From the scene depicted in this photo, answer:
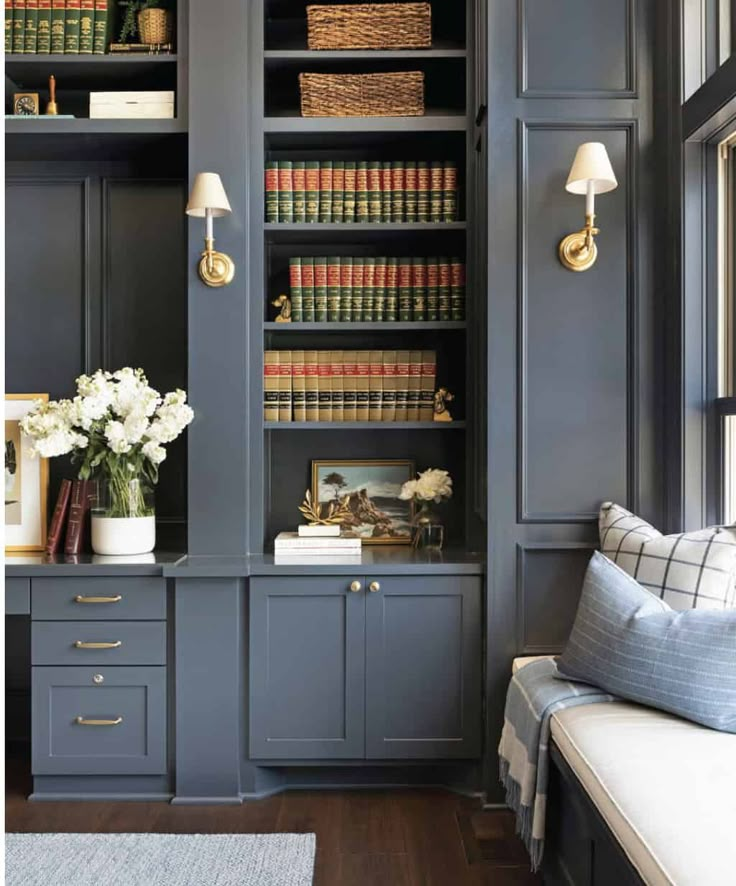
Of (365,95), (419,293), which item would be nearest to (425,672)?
(419,293)

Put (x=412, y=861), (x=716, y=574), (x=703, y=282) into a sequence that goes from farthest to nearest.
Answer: (x=703, y=282) < (x=412, y=861) < (x=716, y=574)

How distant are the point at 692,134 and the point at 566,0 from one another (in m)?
0.66

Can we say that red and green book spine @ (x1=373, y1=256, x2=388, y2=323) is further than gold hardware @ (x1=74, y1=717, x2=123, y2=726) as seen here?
Yes

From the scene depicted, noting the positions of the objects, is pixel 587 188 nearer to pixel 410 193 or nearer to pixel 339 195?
pixel 410 193

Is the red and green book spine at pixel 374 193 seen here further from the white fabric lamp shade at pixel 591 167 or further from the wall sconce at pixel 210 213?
the white fabric lamp shade at pixel 591 167

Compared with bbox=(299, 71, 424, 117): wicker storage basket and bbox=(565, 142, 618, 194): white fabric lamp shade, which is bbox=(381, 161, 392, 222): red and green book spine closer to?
bbox=(299, 71, 424, 117): wicker storage basket

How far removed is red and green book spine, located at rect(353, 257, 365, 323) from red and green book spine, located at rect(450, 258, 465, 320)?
1.08ft

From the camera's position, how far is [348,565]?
2861mm

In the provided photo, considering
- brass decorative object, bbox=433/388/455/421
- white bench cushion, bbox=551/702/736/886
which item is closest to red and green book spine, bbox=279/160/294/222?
brass decorative object, bbox=433/388/455/421

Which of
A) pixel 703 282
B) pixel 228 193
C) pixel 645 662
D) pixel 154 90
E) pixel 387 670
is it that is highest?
pixel 154 90

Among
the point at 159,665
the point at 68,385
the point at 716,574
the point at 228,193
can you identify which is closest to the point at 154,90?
the point at 228,193

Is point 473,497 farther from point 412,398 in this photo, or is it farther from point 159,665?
point 159,665

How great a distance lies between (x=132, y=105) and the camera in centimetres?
310

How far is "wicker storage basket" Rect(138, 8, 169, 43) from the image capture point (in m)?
3.11
